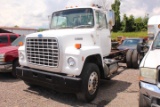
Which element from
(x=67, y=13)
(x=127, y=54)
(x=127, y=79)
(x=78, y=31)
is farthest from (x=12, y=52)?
(x=127, y=54)

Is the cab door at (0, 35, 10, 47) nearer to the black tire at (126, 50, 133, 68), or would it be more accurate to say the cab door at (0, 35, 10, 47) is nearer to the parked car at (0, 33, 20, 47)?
the parked car at (0, 33, 20, 47)

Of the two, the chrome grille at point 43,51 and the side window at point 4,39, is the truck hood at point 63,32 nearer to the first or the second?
the chrome grille at point 43,51

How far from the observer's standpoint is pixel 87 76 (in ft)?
16.3

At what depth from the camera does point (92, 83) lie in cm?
526

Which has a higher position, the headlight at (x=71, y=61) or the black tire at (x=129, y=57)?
the headlight at (x=71, y=61)

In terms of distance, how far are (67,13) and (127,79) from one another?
3.48 meters

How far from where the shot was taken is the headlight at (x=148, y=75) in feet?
12.0

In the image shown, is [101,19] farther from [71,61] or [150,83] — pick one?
[150,83]

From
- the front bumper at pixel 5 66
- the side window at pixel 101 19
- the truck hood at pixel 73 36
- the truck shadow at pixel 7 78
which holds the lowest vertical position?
the truck shadow at pixel 7 78

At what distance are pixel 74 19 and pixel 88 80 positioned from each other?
6.75 feet

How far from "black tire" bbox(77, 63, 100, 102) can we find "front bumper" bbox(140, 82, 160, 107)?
157cm

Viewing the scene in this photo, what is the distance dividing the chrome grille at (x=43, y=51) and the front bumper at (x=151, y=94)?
2.18m

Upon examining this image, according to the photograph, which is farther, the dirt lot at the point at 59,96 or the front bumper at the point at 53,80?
the dirt lot at the point at 59,96

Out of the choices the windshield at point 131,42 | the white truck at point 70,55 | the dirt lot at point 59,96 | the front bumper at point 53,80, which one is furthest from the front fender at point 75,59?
the windshield at point 131,42
